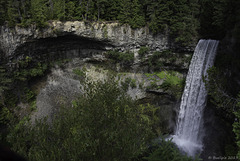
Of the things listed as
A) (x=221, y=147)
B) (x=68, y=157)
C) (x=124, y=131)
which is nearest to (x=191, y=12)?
(x=221, y=147)

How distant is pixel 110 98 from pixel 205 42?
17672mm

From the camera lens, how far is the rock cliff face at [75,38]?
2322 cm

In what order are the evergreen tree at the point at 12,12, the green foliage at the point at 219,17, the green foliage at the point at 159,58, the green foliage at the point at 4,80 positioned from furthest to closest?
the green foliage at the point at 159,58, the evergreen tree at the point at 12,12, the green foliage at the point at 4,80, the green foliage at the point at 219,17

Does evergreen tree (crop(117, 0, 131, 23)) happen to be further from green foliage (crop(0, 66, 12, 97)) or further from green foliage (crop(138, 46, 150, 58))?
green foliage (crop(0, 66, 12, 97))

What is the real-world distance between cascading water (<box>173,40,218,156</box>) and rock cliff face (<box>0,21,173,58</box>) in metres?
8.69

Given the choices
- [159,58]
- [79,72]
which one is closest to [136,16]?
[159,58]

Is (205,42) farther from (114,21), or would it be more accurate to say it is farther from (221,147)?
(114,21)

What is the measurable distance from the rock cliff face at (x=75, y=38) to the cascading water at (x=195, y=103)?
8688 mm

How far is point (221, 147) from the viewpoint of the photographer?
16578 mm

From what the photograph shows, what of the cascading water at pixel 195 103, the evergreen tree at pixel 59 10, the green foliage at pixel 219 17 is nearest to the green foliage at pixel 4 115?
the evergreen tree at pixel 59 10

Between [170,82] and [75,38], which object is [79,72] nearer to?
[75,38]

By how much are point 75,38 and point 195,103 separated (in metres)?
23.2

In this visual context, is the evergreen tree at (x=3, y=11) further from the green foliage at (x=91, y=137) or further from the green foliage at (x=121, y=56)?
the green foliage at (x=91, y=137)

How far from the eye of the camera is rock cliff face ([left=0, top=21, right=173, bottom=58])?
23.2m
